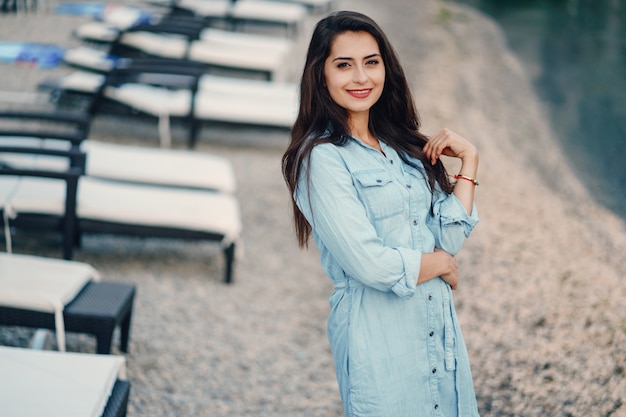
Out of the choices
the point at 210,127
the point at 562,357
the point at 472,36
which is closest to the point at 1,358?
the point at 562,357

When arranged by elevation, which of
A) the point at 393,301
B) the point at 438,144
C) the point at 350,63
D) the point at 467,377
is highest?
the point at 350,63

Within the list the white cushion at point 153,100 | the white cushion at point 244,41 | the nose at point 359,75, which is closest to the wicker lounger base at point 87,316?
the nose at point 359,75

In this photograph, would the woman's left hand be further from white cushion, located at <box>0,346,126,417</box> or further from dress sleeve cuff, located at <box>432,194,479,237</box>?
white cushion, located at <box>0,346,126,417</box>

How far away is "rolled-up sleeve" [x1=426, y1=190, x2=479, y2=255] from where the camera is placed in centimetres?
241

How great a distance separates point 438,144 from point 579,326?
8.55 ft

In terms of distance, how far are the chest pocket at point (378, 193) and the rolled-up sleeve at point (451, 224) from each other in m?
0.16

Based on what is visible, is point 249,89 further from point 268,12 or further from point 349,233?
point 349,233

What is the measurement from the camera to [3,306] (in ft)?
12.2

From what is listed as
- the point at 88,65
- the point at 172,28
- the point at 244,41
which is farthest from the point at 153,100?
the point at 244,41

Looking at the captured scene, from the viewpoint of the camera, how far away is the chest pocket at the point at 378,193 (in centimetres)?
232

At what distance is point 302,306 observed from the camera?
5.41 m

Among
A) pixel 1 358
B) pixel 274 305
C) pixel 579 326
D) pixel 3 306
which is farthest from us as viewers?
pixel 274 305

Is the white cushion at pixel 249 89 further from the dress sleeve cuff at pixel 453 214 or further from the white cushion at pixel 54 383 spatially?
the dress sleeve cuff at pixel 453 214

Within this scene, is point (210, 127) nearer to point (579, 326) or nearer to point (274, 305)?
point (274, 305)
